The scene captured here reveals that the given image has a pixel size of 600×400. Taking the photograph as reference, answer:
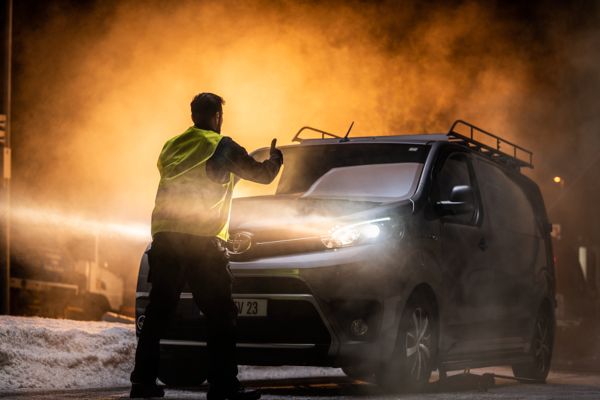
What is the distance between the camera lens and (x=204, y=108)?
6.88 meters

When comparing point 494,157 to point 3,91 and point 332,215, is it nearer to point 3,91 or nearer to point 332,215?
point 332,215

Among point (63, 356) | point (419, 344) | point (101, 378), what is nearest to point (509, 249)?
point (419, 344)

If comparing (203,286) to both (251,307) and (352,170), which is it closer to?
(251,307)

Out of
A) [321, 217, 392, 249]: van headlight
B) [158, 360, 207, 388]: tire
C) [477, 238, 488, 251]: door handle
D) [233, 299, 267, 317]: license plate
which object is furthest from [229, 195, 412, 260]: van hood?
[477, 238, 488, 251]: door handle

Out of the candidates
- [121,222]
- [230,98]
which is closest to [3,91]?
[230,98]

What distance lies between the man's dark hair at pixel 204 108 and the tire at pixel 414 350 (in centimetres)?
187

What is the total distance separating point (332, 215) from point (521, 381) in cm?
381

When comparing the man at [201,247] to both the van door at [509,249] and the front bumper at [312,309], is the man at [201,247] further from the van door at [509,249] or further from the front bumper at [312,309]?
the van door at [509,249]

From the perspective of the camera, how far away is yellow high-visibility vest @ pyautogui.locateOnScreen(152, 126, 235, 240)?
263 inches

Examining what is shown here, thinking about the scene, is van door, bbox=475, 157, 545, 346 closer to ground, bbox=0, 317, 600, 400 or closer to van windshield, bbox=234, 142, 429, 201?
ground, bbox=0, 317, 600, 400

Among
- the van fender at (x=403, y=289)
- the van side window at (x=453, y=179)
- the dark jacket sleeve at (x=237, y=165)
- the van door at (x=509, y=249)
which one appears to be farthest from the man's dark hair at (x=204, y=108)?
the van door at (x=509, y=249)

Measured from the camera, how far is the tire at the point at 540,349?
10.5 metres

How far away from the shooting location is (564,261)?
40938 mm

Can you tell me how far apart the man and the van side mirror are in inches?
75.0
